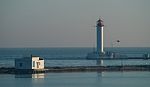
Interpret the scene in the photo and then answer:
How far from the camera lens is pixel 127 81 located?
194ft

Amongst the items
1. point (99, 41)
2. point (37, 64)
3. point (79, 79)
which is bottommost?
point (79, 79)

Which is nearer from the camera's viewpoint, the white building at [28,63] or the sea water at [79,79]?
the sea water at [79,79]

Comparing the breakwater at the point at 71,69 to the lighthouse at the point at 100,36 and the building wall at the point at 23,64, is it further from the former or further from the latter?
the lighthouse at the point at 100,36

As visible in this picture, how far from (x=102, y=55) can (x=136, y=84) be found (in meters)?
39.7

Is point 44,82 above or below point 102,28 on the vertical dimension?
below

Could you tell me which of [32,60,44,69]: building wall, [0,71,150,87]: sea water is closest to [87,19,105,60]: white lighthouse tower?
[0,71,150,87]: sea water

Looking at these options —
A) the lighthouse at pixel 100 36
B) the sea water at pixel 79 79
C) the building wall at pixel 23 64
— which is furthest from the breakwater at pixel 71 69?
the lighthouse at pixel 100 36

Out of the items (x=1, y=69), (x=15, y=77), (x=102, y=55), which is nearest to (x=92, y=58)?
(x=102, y=55)

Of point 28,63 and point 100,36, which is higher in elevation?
point 100,36

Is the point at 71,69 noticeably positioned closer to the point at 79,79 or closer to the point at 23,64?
the point at 23,64

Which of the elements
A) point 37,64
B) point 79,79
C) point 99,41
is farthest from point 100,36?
point 79,79

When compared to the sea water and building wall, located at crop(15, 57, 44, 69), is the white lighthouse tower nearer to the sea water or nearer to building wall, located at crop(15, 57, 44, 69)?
the sea water

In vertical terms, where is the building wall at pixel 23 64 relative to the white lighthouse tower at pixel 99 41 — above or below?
below

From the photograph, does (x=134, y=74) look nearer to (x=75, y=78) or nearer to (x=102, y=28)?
(x=75, y=78)
